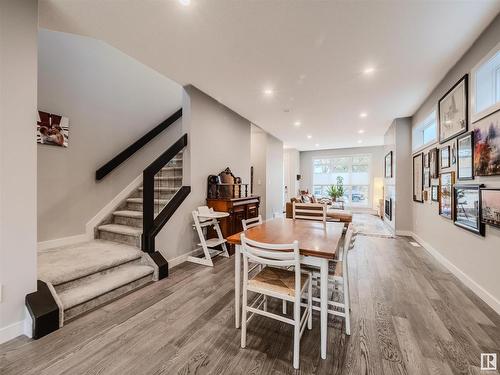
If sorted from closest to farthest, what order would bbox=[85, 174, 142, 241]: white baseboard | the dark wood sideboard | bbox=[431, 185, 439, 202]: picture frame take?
bbox=[85, 174, 142, 241]: white baseboard < bbox=[431, 185, 439, 202]: picture frame < the dark wood sideboard

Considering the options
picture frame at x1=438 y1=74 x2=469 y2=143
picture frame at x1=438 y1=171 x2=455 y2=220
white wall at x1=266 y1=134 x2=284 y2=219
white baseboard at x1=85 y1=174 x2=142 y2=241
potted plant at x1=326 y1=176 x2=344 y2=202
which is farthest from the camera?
potted plant at x1=326 y1=176 x2=344 y2=202

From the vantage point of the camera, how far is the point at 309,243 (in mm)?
1761

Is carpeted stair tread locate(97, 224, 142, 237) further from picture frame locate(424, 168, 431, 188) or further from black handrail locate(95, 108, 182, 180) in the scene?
picture frame locate(424, 168, 431, 188)

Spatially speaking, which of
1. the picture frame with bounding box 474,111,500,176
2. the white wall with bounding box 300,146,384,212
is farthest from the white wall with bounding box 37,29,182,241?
the white wall with bounding box 300,146,384,212

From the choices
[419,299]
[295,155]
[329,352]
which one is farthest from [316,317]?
[295,155]

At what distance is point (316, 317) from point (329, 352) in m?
0.46

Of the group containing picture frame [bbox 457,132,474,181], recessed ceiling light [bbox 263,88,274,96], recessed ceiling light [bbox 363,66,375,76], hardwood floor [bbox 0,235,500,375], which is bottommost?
hardwood floor [bbox 0,235,500,375]

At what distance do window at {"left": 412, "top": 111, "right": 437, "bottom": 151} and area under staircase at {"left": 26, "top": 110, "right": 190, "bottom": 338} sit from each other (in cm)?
448

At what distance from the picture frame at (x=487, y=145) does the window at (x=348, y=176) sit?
8025mm

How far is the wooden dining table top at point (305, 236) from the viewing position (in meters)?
1.59

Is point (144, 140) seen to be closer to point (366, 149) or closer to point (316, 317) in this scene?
point (316, 317)

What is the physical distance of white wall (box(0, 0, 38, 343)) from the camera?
1.68m

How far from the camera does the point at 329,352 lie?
5.41 ft

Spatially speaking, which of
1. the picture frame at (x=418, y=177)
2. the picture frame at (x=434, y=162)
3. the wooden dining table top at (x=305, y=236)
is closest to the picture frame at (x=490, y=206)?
the wooden dining table top at (x=305, y=236)
